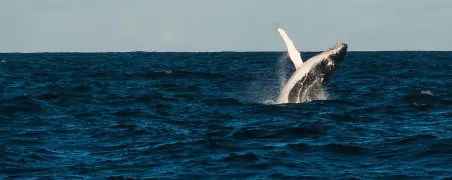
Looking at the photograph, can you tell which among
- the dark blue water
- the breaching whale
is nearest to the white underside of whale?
the breaching whale

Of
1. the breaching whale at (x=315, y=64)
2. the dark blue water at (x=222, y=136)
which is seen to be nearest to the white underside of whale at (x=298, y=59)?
the breaching whale at (x=315, y=64)

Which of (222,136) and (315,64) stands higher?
(315,64)

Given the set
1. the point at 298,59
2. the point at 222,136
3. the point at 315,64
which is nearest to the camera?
the point at 222,136

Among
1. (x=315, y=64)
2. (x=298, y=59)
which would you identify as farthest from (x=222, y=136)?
(x=298, y=59)

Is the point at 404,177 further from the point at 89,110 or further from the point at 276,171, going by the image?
the point at 89,110

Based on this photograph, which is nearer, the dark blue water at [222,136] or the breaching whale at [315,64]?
the dark blue water at [222,136]

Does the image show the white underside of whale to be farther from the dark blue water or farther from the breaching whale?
the dark blue water

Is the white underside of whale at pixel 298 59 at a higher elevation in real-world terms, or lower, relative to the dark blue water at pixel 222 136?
higher

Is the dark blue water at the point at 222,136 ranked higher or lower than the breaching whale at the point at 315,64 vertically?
lower

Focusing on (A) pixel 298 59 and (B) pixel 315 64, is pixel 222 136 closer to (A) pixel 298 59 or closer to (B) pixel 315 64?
(B) pixel 315 64

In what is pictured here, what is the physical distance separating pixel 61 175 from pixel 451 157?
8.27 meters

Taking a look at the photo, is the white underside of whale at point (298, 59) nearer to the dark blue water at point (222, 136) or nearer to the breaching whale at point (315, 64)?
the breaching whale at point (315, 64)

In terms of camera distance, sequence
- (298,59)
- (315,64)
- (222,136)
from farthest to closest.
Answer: (298,59) → (315,64) → (222,136)

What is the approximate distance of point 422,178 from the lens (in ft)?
50.5
